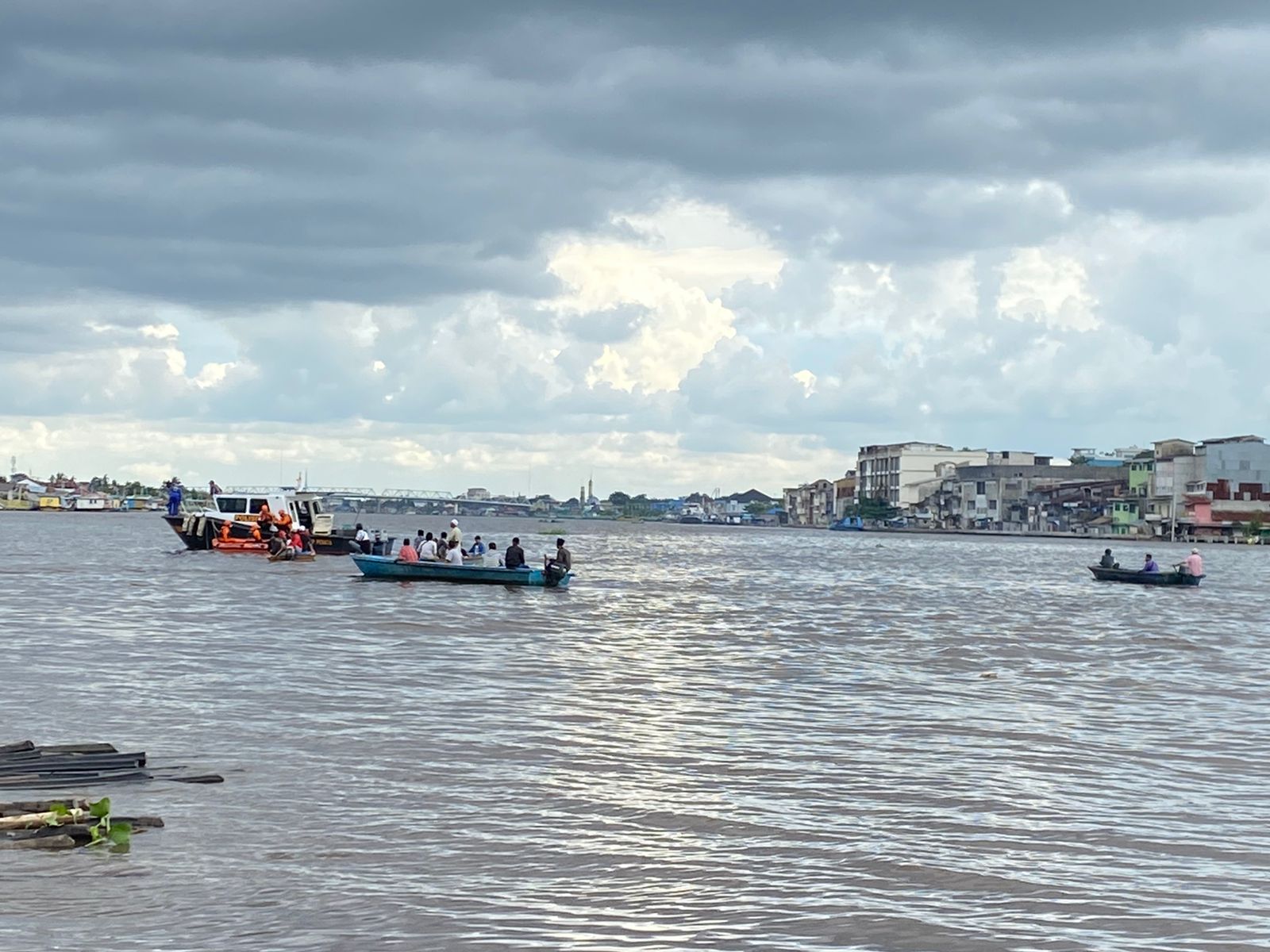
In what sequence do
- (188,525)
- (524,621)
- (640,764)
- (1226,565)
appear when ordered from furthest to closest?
(1226,565), (188,525), (524,621), (640,764)

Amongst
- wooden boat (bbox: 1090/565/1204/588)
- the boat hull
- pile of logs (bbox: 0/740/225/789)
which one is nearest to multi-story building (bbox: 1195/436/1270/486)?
wooden boat (bbox: 1090/565/1204/588)

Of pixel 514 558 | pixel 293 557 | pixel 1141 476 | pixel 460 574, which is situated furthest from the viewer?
pixel 1141 476

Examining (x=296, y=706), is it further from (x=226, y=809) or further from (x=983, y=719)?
(x=983, y=719)

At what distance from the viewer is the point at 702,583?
69.8 metres

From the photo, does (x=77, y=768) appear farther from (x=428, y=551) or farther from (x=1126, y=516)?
(x=1126, y=516)

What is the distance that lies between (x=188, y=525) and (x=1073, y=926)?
71.4m

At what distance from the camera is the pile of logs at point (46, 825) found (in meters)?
13.1

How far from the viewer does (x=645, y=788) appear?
17.2 metres

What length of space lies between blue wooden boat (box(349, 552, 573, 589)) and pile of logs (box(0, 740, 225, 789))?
117 feet

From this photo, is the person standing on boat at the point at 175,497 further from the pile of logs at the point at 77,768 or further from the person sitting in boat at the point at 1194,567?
the pile of logs at the point at 77,768

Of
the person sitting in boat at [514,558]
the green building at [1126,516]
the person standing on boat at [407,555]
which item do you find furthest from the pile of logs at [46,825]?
the green building at [1126,516]

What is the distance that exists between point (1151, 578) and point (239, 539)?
40910 millimetres

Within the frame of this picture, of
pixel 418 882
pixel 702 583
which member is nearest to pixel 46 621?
pixel 418 882

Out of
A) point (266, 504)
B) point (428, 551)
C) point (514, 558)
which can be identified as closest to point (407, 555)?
point (428, 551)
